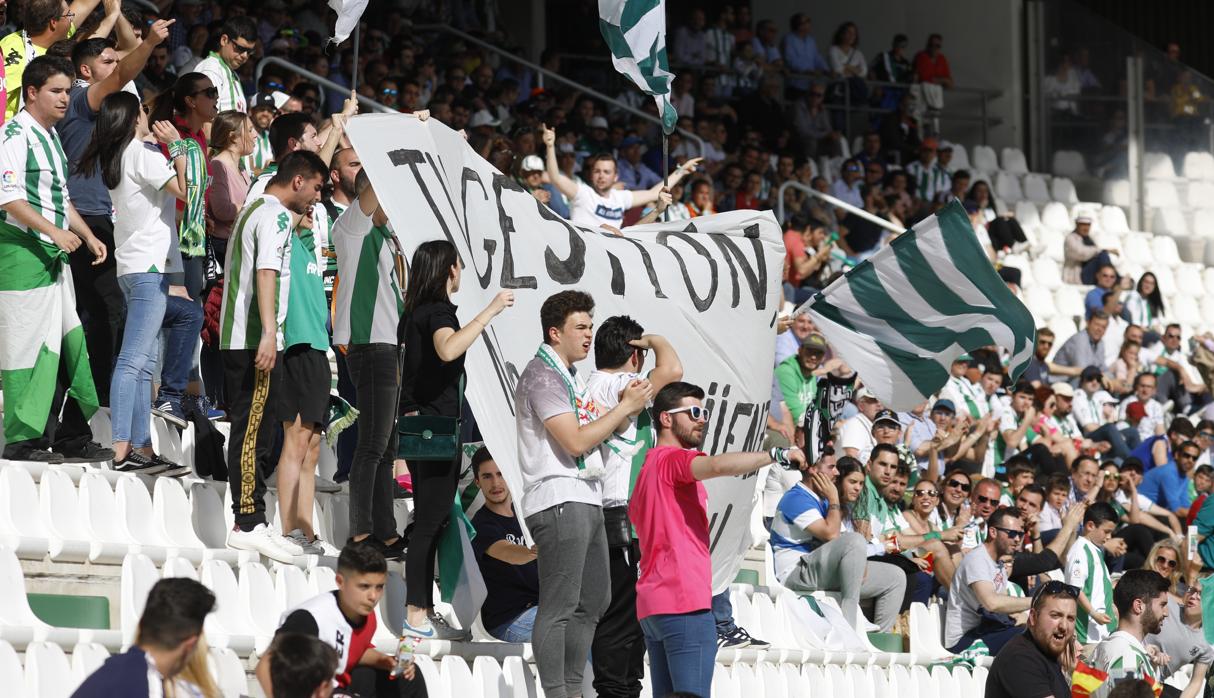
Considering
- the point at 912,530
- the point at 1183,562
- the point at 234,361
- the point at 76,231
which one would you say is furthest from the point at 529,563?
the point at 1183,562

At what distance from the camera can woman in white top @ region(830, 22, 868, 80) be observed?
20.2 meters

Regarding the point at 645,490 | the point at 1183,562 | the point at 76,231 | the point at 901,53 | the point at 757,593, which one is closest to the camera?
the point at 645,490

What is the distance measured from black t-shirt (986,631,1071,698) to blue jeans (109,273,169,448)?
340 cm

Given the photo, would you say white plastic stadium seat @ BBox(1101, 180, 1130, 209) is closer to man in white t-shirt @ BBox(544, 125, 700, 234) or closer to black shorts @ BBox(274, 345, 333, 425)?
man in white t-shirt @ BBox(544, 125, 700, 234)

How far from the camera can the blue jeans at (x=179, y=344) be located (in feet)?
26.9

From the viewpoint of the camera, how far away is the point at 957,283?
1055 cm

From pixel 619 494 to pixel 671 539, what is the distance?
1.23 feet

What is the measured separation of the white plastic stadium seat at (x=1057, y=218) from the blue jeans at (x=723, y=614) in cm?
1161

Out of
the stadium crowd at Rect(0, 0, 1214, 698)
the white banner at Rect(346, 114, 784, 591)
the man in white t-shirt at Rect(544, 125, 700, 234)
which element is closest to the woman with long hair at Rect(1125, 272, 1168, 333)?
the stadium crowd at Rect(0, 0, 1214, 698)

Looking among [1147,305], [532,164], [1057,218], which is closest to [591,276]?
[532,164]

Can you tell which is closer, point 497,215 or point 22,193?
point 22,193

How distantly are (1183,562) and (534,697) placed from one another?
6.22 metres

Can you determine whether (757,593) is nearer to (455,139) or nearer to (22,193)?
(455,139)

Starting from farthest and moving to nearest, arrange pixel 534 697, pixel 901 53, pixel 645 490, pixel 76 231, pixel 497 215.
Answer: pixel 901 53 < pixel 497 215 < pixel 76 231 < pixel 534 697 < pixel 645 490
